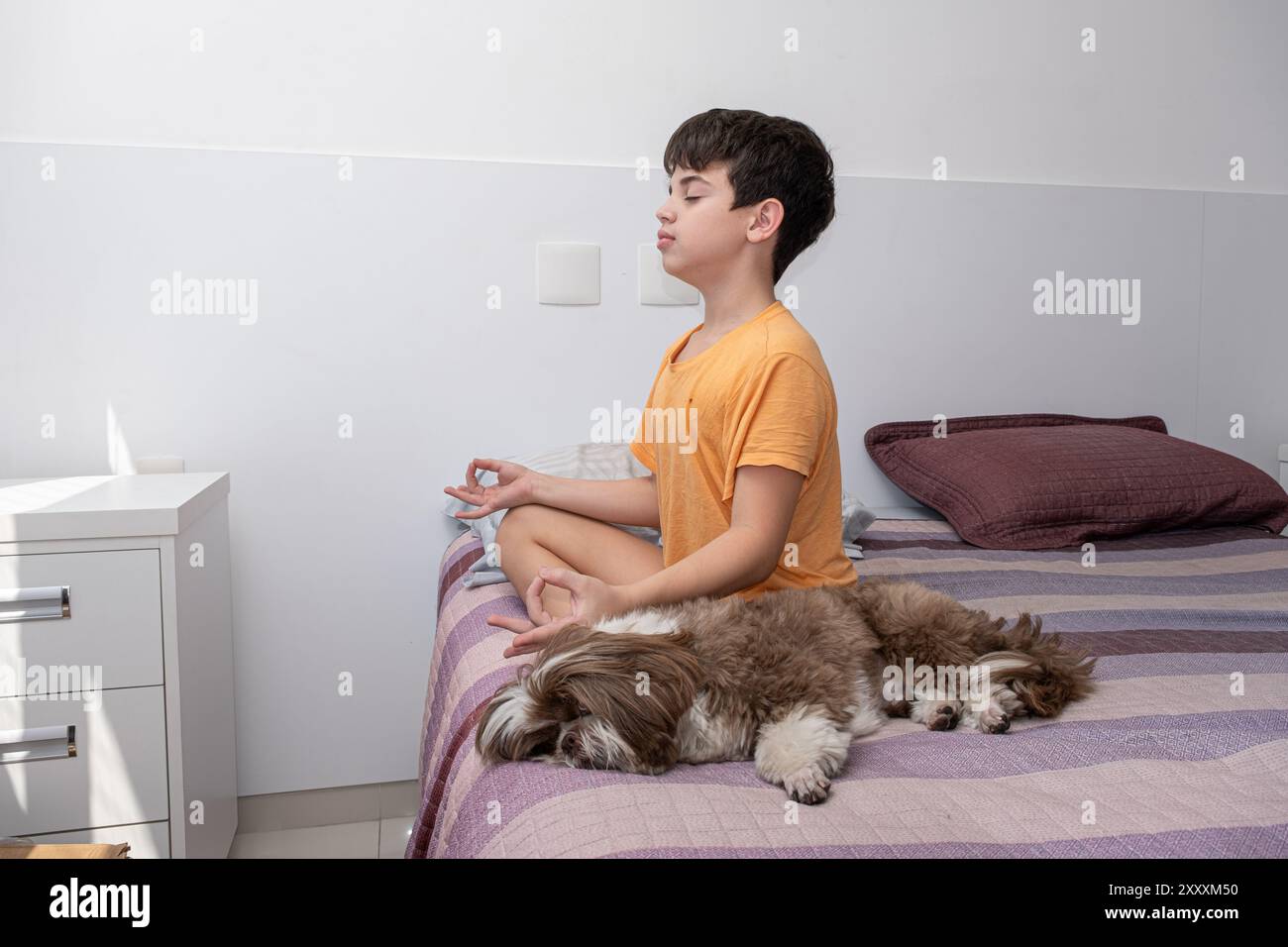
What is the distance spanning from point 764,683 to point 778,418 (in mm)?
392

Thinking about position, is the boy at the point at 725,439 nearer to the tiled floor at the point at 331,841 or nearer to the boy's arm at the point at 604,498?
the boy's arm at the point at 604,498

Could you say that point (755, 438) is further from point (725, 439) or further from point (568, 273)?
point (568, 273)

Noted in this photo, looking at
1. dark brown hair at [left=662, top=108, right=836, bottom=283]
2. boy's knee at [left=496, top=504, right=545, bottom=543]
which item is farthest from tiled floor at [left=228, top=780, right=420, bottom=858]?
dark brown hair at [left=662, top=108, right=836, bottom=283]

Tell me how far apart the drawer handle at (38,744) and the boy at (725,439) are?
680 millimetres

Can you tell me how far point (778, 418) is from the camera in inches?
50.1

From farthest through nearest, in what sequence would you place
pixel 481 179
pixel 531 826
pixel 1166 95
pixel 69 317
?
pixel 1166 95 < pixel 481 179 < pixel 69 317 < pixel 531 826

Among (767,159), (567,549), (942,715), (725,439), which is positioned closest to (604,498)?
(567,549)

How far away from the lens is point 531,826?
33.6 inches

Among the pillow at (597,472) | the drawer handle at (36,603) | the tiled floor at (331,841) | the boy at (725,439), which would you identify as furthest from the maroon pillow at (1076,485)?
the drawer handle at (36,603)

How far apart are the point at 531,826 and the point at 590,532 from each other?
2.35 feet

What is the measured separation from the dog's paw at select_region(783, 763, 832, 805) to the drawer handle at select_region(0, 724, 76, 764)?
1166mm

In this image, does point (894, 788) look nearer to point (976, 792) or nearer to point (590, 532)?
point (976, 792)
